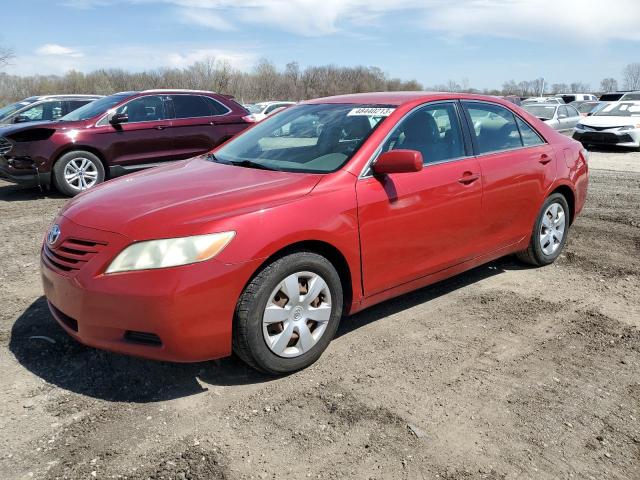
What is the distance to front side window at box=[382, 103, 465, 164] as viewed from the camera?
3.91 m

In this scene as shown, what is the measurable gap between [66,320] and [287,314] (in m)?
1.26

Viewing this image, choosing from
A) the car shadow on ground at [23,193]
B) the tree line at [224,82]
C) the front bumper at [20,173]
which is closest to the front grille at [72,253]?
the front bumper at [20,173]

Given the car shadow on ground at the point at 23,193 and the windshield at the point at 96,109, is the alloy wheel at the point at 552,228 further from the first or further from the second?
the car shadow on ground at the point at 23,193

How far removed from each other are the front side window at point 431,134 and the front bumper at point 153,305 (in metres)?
1.56

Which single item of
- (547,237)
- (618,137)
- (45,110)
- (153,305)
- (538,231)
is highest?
(45,110)

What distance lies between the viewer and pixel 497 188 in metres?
4.43

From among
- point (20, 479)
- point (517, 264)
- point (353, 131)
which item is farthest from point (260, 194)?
point (517, 264)

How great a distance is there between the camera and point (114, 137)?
9.12 m

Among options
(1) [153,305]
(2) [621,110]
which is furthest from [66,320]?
(2) [621,110]

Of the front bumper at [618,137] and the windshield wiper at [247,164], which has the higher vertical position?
the windshield wiper at [247,164]

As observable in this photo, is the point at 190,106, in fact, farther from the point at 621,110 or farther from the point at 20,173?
the point at 621,110

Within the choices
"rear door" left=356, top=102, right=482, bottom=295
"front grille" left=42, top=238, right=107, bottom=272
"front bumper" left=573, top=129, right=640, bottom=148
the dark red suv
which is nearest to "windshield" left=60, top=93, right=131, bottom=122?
the dark red suv

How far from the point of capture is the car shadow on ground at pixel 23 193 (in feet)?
29.7

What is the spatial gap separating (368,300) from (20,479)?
2.15 metres
